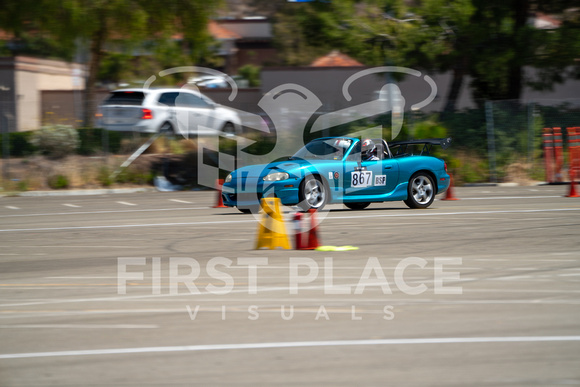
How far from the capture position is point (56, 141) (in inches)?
907

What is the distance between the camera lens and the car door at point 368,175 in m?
13.9

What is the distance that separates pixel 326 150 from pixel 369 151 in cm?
83

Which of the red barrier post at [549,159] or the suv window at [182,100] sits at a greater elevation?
the suv window at [182,100]

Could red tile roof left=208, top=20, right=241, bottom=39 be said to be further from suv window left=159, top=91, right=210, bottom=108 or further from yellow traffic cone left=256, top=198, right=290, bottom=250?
yellow traffic cone left=256, top=198, right=290, bottom=250

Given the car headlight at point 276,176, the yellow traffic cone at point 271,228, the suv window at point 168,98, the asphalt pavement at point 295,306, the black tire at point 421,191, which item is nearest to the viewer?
the asphalt pavement at point 295,306

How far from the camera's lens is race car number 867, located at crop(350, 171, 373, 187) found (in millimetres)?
13898

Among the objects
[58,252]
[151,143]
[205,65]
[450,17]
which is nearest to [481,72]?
[450,17]

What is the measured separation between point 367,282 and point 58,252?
4.74 metres

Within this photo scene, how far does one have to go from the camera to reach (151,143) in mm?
23438

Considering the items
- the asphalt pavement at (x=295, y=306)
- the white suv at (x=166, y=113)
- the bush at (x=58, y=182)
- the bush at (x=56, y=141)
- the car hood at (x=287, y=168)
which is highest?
the white suv at (x=166, y=113)

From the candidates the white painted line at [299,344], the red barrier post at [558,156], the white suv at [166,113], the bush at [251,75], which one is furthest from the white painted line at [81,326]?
the bush at [251,75]

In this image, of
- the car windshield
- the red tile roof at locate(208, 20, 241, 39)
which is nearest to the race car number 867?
the car windshield

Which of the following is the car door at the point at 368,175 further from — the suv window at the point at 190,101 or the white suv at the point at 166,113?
the suv window at the point at 190,101

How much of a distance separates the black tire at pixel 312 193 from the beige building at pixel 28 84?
42.4 ft
